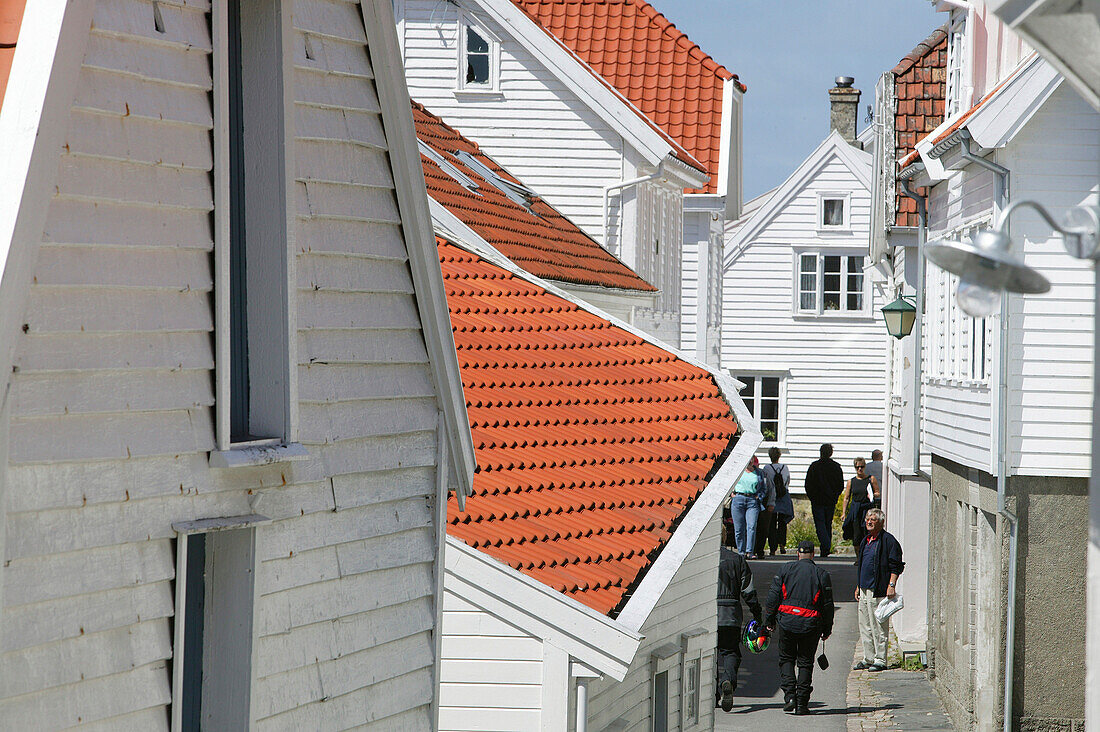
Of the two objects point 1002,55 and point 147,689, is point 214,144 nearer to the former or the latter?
point 147,689

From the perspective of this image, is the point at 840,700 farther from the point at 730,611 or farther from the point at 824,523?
the point at 824,523

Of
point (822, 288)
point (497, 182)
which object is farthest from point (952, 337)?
point (822, 288)

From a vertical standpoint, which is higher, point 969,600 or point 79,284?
point 79,284

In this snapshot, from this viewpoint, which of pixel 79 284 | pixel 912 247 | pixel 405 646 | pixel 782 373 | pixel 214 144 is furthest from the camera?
pixel 782 373

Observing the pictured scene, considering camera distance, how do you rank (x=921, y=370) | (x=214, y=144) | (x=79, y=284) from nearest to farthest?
(x=79, y=284)
(x=214, y=144)
(x=921, y=370)

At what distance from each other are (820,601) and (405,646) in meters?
9.17

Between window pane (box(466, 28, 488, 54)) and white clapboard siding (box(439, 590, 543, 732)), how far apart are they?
13.0m

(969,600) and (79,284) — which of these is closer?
(79,284)

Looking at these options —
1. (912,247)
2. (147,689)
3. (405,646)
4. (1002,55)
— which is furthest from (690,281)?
(147,689)

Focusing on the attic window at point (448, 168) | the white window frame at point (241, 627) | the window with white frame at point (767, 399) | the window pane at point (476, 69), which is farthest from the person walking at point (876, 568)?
the window with white frame at point (767, 399)

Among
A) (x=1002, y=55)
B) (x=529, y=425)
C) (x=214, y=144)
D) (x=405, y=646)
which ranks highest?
(x=1002, y=55)

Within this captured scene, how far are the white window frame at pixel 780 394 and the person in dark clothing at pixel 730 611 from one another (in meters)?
19.5

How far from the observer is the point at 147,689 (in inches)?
180

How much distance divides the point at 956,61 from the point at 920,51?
142 inches
